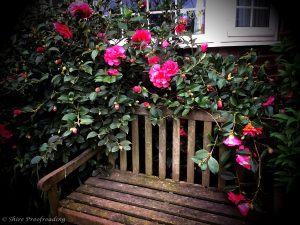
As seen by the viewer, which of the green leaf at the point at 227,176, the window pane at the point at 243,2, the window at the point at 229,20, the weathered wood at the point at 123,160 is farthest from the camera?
the window pane at the point at 243,2

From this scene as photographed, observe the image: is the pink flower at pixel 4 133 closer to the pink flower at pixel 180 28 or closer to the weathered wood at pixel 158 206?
the weathered wood at pixel 158 206

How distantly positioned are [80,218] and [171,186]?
66cm

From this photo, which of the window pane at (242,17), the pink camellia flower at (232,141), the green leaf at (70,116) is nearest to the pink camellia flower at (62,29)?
the green leaf at (70,116)

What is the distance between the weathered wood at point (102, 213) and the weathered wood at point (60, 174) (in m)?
0.19

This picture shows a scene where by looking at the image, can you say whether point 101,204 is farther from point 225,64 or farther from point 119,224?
point 225,64

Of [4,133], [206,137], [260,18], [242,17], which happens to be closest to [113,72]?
[206,137]

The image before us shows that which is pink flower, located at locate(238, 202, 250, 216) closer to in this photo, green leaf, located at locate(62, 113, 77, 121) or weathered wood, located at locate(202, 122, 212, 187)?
weathered wood, located at locate(202, 122, 212, 187)

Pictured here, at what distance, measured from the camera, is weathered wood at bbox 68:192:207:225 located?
143 centimetres

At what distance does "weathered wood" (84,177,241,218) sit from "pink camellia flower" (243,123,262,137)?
1.69 ft

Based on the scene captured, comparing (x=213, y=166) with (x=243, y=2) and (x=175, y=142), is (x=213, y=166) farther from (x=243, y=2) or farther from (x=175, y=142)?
(x=243, y=2)

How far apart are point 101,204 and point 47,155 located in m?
0.53

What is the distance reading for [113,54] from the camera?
1619 mm

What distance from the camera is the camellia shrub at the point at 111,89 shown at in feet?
4.85

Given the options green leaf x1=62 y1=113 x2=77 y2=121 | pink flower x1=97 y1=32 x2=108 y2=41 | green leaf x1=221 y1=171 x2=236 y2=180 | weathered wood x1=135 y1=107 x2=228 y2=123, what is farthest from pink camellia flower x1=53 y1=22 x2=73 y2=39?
green leaf x1=221 y1=171 x2=236 y2=180
